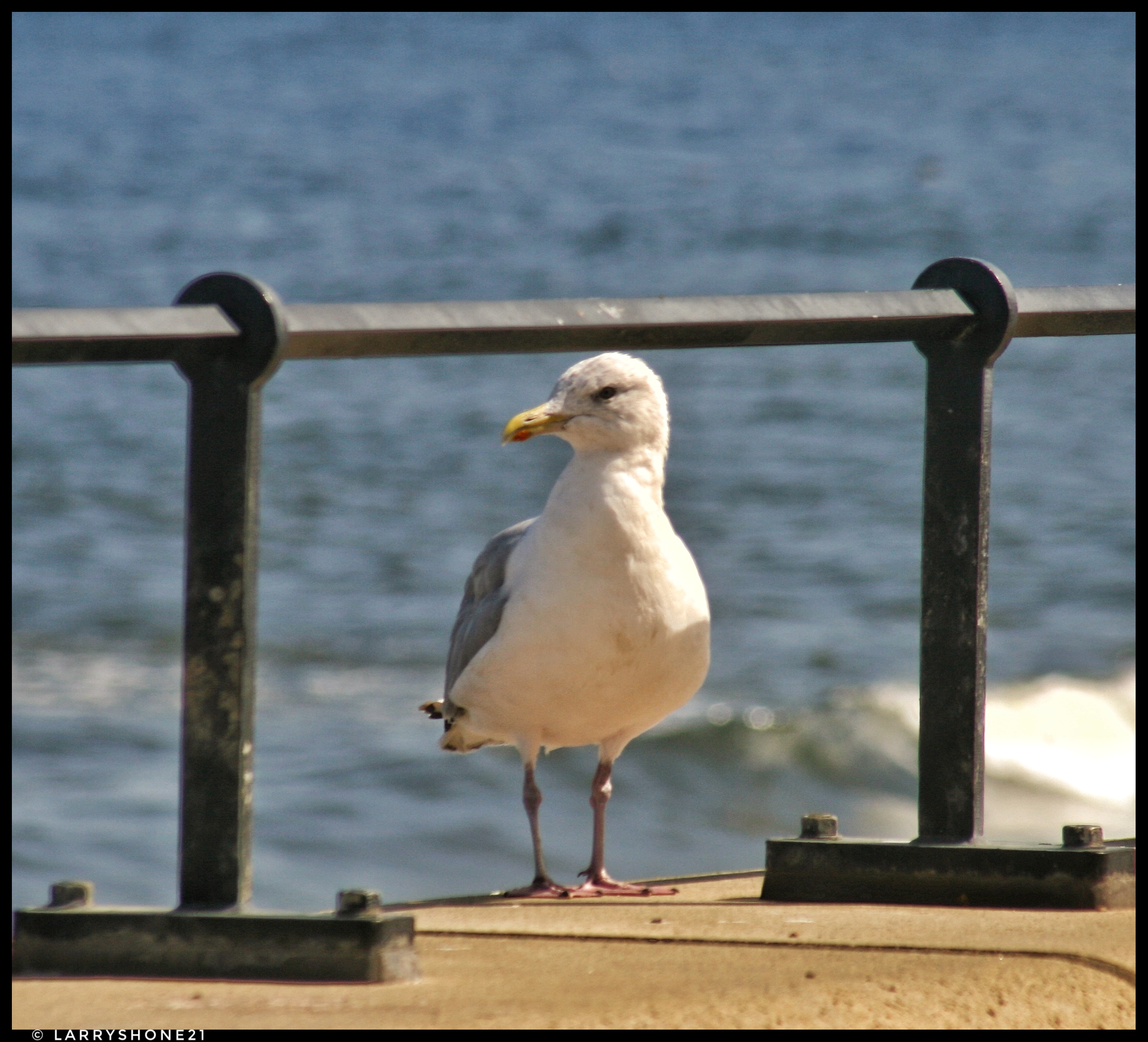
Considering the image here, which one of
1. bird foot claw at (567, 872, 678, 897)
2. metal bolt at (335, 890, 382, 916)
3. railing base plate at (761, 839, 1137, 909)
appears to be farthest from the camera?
bird foot claw at (567, 872, 678, 897)

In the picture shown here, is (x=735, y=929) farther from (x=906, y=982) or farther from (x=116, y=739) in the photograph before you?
(x=116, y=739)

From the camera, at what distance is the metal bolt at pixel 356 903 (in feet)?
7.96

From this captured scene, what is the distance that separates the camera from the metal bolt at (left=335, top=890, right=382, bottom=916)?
7.96ft

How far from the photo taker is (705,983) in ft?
8.06

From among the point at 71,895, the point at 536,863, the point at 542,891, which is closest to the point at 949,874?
the point at 542,891

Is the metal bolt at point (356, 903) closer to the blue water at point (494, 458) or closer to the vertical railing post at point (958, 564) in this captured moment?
the vertical railing post at point (958, 564)

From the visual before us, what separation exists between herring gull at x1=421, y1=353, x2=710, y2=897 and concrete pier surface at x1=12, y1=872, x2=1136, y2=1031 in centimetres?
61

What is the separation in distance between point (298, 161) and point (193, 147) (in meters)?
1.72

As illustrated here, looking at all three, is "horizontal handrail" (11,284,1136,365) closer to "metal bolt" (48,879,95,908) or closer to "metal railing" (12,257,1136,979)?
"metal railing" (12,257,1136,979)

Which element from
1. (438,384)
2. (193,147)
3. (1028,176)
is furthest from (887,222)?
(193,147)

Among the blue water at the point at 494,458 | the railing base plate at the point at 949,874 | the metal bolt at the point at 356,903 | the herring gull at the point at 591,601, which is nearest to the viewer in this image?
the metal bolt at the point at 356,903

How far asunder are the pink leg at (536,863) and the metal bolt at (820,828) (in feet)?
1.87

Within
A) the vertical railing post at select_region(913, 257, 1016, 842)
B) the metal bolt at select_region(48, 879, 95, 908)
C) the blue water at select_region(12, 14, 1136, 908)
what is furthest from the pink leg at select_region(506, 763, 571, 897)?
the blue water at select_region(12, 14, 1136, 908)

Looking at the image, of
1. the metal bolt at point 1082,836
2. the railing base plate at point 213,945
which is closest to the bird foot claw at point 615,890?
the metal bolt at point 1082,836
